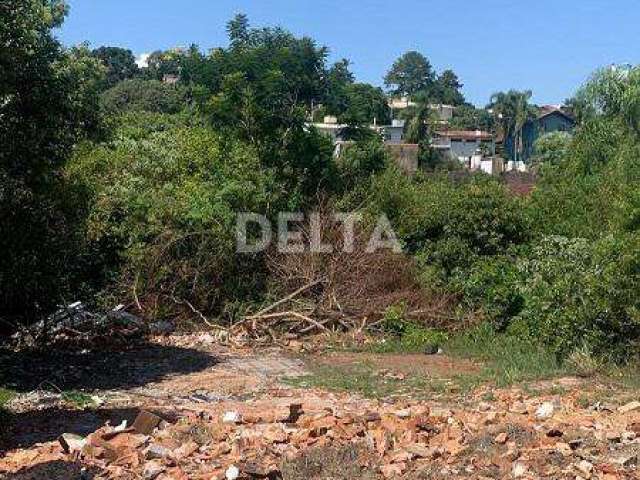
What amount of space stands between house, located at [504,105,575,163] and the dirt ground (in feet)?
210

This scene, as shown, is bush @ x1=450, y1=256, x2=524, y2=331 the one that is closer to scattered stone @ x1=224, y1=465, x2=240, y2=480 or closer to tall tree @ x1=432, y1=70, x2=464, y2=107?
scattered stone @ x1=224, y1=465, x2=240, y2=480

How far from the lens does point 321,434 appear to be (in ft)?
20.3

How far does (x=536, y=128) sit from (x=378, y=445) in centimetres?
7127

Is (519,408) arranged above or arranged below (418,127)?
below

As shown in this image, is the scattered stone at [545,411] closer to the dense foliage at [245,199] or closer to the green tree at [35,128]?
the dense foliage at [245,199]

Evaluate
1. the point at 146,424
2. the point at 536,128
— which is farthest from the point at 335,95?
the point at 536,128

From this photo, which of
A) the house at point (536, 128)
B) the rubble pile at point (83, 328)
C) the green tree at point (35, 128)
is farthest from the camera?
the house at point (536, 128)

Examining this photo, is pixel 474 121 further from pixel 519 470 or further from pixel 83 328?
pixel 519 470

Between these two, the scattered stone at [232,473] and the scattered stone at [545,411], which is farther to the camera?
the scattered stone at [545,411]

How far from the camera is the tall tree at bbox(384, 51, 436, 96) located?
118m

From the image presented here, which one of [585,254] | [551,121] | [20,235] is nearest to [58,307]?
[20,235]

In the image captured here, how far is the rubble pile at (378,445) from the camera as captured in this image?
5.50m

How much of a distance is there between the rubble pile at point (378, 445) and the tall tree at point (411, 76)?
366 feet

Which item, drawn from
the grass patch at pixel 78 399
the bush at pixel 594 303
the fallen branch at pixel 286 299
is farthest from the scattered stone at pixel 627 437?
the fallen branch at pixel 286 299
